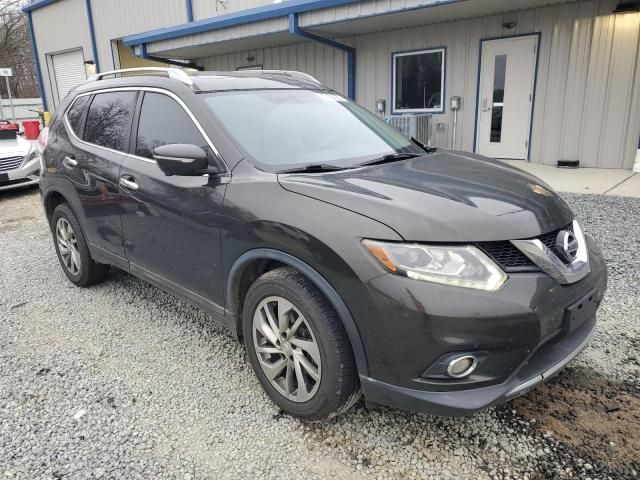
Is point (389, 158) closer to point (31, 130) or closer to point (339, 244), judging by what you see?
point (339, 244)

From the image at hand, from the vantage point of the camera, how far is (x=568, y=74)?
8.77m

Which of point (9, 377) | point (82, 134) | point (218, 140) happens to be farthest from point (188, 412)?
point (82, 134)

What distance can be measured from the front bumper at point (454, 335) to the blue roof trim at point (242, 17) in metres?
8.08

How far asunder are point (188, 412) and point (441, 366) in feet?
4.63

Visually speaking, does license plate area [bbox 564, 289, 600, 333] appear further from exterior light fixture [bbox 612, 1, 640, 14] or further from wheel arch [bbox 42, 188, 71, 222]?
exterior light fixture [bbox 612, 1, 640, 14]

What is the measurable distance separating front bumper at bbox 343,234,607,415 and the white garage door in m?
21.0

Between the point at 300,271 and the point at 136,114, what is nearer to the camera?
the point at 300,271

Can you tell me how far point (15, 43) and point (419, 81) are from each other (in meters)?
41.5

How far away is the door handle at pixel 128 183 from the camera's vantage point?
3.22 meters

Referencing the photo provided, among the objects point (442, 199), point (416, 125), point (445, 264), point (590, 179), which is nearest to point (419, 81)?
point (416, 125)

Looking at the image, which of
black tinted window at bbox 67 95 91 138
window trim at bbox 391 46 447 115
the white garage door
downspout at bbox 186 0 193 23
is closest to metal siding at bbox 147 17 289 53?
downspout at bbox 186 0 193 23

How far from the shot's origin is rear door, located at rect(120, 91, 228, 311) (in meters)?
2.75

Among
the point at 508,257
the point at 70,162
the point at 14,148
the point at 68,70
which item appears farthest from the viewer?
the point at 68,70

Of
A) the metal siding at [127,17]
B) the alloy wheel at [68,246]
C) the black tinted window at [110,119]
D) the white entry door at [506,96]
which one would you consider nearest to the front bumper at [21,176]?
the alloy wheel at [68,246]
